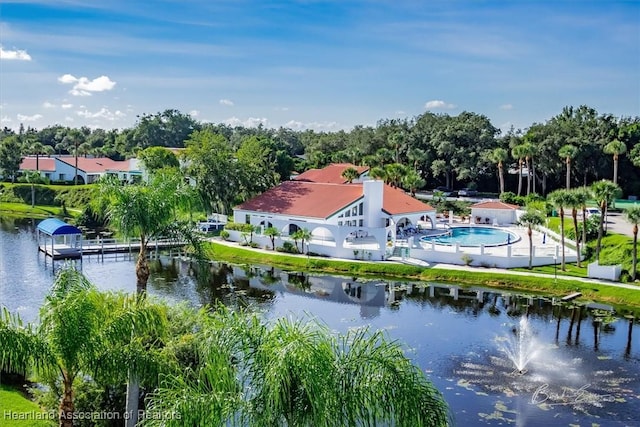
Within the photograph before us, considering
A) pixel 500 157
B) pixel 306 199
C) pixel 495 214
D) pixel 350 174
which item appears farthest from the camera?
pixel 500 157

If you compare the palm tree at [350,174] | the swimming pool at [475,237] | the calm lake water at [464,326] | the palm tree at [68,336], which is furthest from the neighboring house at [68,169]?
the palm tree at [68,336]

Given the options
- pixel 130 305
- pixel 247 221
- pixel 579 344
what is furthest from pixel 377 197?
pixel 130 305

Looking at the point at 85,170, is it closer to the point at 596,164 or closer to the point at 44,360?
the point at 596,164

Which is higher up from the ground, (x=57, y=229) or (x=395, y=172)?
(x=395, y=172)

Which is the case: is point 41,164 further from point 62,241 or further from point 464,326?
point 464,326

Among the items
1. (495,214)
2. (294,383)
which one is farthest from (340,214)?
(294,383)

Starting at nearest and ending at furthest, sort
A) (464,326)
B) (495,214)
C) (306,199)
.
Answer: (464,326) → (306,199) → (495,214)

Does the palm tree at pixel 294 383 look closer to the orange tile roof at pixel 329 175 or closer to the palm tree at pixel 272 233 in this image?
the palm tree at pixel 272 233
